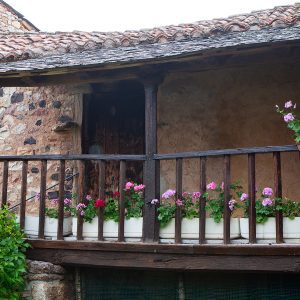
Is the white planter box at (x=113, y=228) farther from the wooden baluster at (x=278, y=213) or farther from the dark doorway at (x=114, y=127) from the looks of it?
the dark doorway at (x=114, y=127)

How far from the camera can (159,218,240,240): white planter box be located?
500cm

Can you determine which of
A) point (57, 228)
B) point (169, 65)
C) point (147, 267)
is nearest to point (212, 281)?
point (147, 267)

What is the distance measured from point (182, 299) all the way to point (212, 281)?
0.39 meters

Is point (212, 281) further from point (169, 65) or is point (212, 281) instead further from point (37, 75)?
point (37, 75)

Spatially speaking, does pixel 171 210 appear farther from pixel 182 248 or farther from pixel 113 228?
pixel 113 228

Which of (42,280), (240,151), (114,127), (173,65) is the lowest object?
(42,280)

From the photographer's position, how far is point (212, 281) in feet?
18.5

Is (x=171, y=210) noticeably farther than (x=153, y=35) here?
No

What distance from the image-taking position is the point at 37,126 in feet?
24.6

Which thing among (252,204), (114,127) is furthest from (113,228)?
(114,127)

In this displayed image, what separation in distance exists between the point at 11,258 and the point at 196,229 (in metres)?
1.81

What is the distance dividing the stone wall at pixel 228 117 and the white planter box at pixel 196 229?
175cm

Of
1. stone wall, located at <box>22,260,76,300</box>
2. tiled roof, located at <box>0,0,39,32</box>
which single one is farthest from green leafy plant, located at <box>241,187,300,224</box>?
tiled roof, located at <box>0,0,39,32</box>

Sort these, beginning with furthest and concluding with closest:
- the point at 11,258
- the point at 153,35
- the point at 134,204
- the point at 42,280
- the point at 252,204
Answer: the point at 153,35 < the point at 42,280 < the point at 134,204 < the point at 11,258 < the point at 252,204
